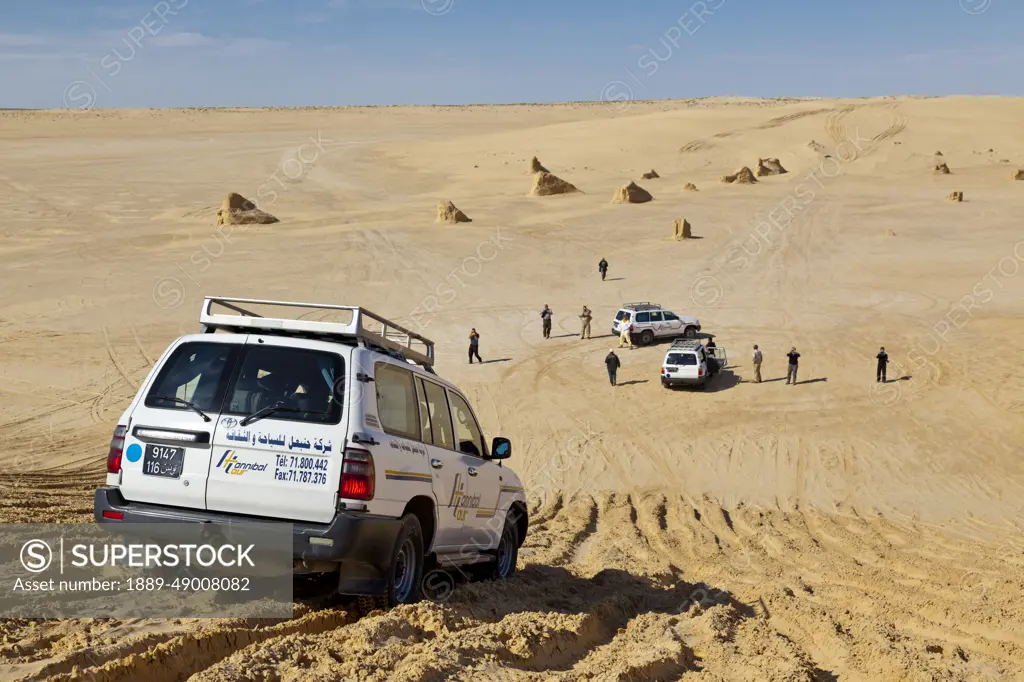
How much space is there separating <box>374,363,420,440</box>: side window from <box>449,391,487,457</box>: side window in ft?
3.71

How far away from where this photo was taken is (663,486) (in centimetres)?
2142

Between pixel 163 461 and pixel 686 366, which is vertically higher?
pixel 686 366

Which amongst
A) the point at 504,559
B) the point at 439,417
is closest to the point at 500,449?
the point at 439,417

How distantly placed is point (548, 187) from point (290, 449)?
2256 inches

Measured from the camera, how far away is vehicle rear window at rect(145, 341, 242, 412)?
718 centimetres

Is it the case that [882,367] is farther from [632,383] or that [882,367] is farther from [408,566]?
[408,566]

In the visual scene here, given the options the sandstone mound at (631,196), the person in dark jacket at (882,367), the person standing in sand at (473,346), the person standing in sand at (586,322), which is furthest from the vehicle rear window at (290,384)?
the sandstone mound at (631,196)

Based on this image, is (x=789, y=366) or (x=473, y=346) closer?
(x=789, y=366)

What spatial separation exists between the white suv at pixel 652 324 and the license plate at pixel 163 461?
27.3 m

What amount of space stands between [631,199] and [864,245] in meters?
14.9

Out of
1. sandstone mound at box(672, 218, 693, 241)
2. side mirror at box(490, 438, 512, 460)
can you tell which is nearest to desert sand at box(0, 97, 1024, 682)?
sandstone mound at box(672, 218, 693, 241)

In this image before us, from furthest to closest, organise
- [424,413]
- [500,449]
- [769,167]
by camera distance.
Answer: [769,167], [500,449], [424,413]

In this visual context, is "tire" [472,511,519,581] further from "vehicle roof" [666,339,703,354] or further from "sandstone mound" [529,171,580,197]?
"sandstone mound" [529,171,580,197]

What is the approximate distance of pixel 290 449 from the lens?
692cm
